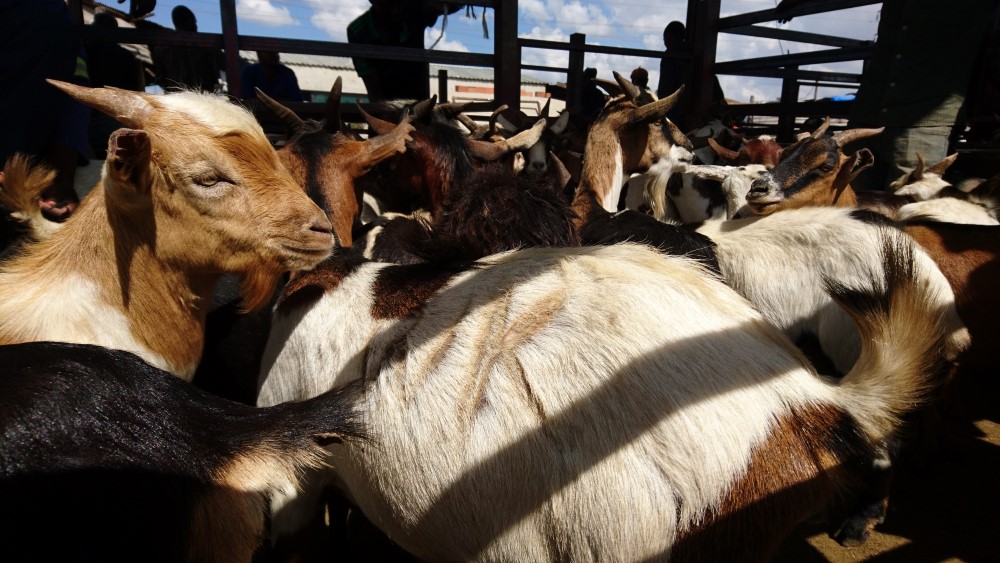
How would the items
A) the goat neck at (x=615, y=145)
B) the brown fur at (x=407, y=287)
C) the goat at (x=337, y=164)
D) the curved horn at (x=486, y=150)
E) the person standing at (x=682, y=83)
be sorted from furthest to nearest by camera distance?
the person standing at (x=682, y=83)
the goat neck at (x=615, y=145)
the curved horn at (x=486, y=150)
the goat at (x=337, y=164)
the brown fur at (x=407, y=287)

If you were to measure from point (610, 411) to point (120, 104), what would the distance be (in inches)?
74.2

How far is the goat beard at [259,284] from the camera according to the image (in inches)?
77.6

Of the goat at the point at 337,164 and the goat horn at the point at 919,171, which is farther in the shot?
the goat horn at the point at 919,171

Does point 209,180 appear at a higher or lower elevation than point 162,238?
higher

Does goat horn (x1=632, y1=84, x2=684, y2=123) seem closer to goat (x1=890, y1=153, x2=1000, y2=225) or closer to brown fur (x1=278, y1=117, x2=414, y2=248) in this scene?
goat (x1=890, y1=153, x2=1000, y2=225)

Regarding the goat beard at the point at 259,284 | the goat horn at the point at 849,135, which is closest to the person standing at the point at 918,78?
the goat horn at the point at 849,135

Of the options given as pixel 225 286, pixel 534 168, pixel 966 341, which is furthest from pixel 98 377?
pixel 534 168

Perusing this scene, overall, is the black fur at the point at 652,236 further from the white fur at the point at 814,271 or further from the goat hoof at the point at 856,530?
the goat hoof at the point at 856,530

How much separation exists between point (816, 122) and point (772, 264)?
23.9 feet

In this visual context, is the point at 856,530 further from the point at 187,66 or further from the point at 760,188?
the point at 187,66

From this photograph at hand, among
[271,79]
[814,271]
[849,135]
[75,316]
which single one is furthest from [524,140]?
[75,316]

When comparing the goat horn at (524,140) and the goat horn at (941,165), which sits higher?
the goat horn at (524,140)

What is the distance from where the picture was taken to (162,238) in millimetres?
1858

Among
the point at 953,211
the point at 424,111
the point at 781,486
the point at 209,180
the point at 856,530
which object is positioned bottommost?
the point at 856,530
